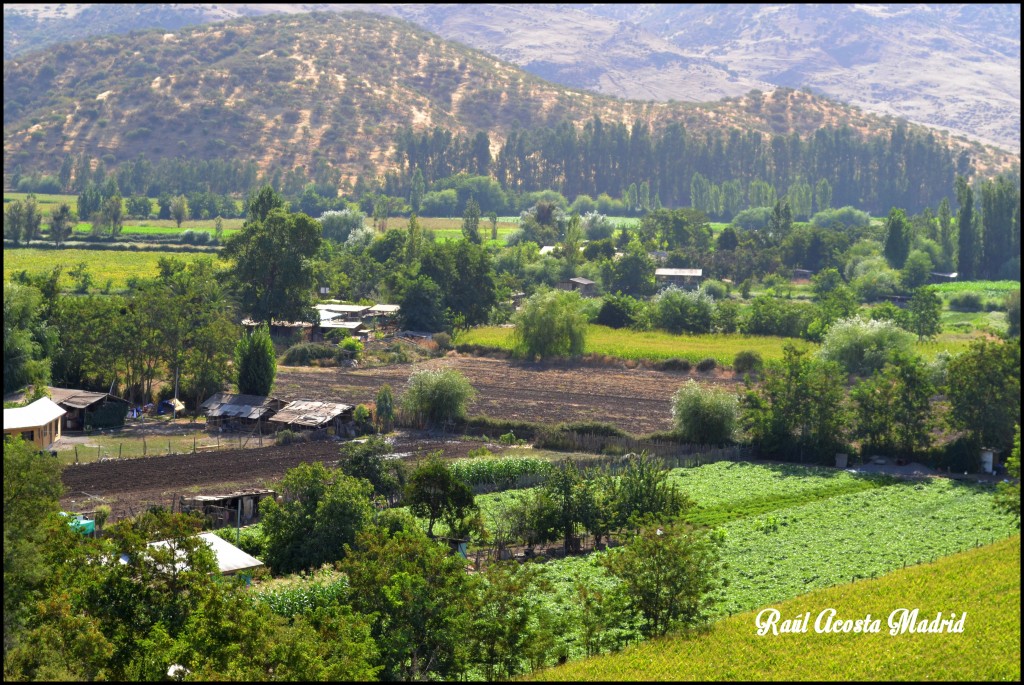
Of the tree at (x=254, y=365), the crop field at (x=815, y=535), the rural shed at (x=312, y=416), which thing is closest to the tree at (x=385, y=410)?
the rural shed at (x=312, y=416)

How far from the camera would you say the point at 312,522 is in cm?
3706

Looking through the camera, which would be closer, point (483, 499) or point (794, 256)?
point (483, 499)

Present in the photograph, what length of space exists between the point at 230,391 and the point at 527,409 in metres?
15.5

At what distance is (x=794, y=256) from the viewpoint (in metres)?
132

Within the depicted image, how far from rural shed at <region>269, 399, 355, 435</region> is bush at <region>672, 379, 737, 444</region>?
1564cm

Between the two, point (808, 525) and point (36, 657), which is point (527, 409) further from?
point (36, 657)

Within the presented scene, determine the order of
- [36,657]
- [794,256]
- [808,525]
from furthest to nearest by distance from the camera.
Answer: [794,256] → [808,525] → [36,657]

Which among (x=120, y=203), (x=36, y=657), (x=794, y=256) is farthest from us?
(x=120, y=203)

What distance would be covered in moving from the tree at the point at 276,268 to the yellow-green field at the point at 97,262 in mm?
18473

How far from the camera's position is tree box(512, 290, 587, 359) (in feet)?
272

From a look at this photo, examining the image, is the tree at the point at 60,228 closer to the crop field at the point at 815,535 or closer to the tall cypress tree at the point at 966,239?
the tall cypress tree at the point at 966,239

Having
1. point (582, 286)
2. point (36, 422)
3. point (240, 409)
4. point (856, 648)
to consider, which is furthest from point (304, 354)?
point (856, 648)

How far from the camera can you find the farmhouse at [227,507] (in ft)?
143

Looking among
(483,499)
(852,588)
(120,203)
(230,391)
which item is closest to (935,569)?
(852,588)
